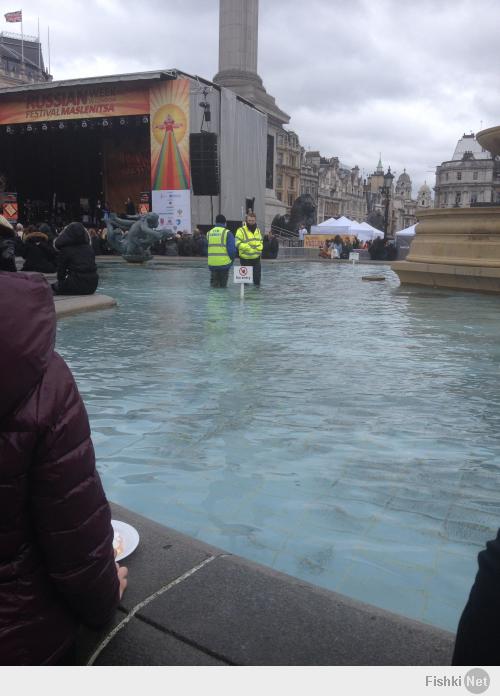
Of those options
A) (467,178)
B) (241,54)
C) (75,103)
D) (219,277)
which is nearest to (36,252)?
(219,277)

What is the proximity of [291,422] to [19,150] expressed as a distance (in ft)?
109

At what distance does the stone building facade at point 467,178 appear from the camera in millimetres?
112062

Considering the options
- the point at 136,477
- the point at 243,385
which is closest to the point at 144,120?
the point at 243,385

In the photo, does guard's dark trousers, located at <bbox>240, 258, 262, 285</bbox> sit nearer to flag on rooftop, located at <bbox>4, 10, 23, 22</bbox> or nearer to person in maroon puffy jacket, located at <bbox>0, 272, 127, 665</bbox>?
person in maroon puffy jacket, located at <bbox>0, 272, 127, 665</bbox>

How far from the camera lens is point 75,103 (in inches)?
1107

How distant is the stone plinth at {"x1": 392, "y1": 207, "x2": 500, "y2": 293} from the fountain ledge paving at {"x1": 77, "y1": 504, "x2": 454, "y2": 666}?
37.5 ft

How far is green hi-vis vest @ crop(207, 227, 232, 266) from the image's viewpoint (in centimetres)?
1262

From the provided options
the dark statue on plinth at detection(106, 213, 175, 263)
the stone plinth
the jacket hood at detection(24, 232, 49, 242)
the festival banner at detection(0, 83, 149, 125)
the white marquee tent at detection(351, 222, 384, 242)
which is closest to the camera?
the jacket hood at detection(24, 232, 49, 242)

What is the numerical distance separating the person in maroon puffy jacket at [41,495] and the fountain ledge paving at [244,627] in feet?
0.75

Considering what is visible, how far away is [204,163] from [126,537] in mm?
25475

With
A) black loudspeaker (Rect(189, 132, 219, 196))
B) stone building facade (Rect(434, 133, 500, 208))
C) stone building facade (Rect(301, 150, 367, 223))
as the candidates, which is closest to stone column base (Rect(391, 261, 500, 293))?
black loudspeaker (Rect(189, 132, 219, 196))

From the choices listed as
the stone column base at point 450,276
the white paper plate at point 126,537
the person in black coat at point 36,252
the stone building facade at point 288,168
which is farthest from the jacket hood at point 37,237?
the stone building facade at point 288,168

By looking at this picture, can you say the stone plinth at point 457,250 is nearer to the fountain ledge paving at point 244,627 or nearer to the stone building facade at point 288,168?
the fountain ledge paving at point 244,627

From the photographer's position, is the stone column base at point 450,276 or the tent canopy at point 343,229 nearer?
the stone column base at point 450,276
